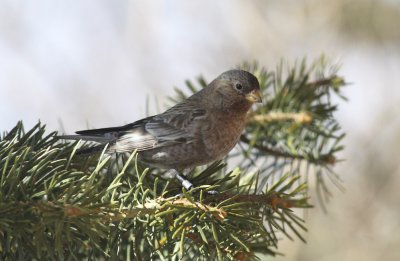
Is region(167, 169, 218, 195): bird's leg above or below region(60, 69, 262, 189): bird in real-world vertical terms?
below

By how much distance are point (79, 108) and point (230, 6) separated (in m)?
2.56

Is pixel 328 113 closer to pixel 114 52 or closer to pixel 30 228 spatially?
pixel 30 228

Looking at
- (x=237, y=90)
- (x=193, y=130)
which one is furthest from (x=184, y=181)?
(x=237, y=90)

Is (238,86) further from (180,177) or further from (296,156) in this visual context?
(180,177)

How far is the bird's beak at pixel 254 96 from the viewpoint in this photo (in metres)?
3.10

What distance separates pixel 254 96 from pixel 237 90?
19cm

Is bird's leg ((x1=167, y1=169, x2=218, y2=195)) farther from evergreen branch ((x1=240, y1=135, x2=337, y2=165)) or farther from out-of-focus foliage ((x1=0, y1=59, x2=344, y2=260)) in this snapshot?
evergreen branch ((x1=240, y1=135, x2=337, y2=165))

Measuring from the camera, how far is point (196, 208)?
6.40ft

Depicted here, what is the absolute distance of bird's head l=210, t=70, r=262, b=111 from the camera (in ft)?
10.4

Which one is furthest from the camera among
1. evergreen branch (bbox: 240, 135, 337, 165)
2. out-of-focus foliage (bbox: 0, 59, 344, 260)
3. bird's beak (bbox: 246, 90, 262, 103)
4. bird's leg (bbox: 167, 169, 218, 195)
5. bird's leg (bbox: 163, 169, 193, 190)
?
bird's beak (bbox: 246, 90, 262, 103)

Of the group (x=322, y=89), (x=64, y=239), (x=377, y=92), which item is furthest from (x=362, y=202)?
(x=64, y=239)

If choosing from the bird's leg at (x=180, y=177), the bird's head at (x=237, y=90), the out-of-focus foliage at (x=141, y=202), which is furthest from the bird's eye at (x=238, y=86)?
the bird's leg at (x=180, y=177)

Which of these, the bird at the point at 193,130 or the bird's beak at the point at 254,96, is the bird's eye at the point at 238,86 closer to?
the bird at the point at 193,130

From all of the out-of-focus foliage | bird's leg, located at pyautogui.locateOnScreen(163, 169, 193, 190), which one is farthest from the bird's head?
bird's leg, located at pyautogui.locateOnScreen(163, 169, 193, 190)
